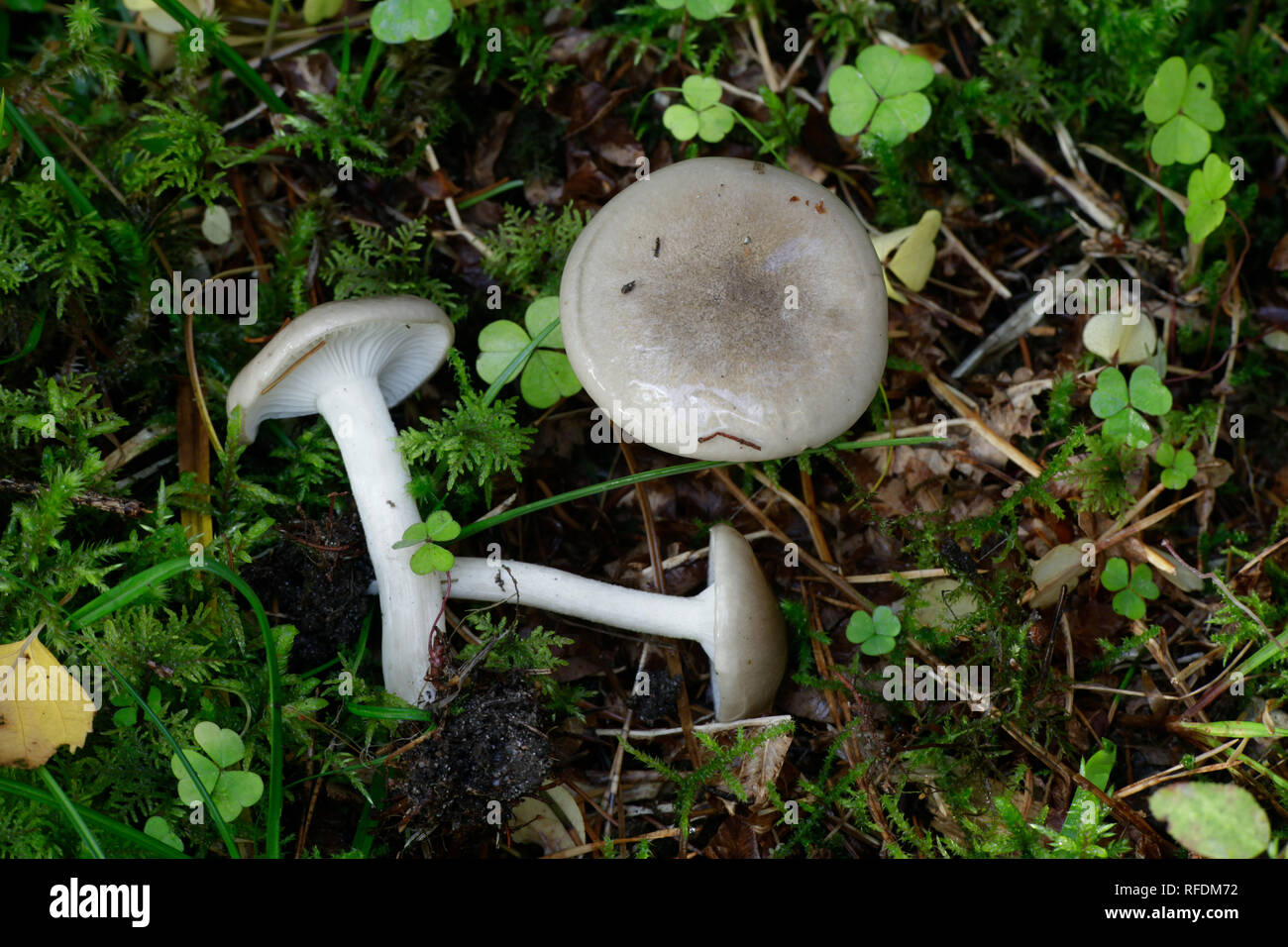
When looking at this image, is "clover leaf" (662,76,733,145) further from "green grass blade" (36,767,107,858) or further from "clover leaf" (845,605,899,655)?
"green grass blade" (36,767,107,858)

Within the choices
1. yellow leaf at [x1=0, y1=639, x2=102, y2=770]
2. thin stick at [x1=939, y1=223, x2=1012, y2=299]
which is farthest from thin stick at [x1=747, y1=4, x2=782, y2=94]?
yellow leaf at [x1=0, y1=639, x2=102, y2=770]

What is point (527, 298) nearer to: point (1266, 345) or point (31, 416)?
point (31, 416)

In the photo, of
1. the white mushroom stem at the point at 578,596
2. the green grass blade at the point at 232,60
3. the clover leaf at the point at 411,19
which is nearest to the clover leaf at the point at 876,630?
the white mushroom stem at the point at 578,596

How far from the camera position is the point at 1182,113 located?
3135mm

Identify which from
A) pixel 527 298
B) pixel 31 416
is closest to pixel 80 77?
pixel 31 416

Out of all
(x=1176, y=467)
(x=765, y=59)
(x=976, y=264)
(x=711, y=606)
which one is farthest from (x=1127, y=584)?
(x=765, y=59)

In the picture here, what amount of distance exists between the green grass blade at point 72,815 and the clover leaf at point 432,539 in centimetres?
108

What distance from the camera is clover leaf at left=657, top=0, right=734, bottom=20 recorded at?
3146 mm

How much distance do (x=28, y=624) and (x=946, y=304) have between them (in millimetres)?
3239

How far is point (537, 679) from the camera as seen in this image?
2.80m

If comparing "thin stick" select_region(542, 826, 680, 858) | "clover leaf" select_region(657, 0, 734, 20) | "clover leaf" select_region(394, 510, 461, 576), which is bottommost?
"thin stick" select_region(542, 826, 680, 858)

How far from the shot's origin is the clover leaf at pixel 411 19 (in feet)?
9.81

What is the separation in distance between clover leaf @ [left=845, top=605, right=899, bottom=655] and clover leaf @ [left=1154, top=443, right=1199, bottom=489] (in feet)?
3.55
